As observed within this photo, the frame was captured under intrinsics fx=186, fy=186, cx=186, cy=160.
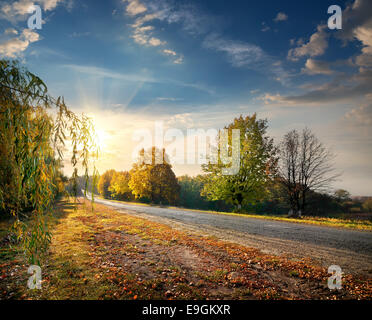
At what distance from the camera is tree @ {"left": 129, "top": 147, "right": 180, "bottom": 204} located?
35.6 m

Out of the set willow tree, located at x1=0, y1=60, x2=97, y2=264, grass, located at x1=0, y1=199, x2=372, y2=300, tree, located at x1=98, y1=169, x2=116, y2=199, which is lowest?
tree, located at x1=98, y1=169, x2=116, y2=199

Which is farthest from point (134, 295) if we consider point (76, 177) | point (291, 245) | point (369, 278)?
point (291, 245)

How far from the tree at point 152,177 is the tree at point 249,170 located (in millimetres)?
16249

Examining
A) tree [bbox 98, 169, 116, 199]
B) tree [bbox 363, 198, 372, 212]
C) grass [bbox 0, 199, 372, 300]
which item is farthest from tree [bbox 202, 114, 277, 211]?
tree [bbox 98, 169, 116, 199]

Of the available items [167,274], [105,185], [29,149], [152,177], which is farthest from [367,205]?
[105,185]

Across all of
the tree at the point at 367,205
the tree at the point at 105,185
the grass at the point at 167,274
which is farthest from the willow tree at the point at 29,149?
the tree at the point at 105,185

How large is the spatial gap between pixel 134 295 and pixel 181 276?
4.25 ft

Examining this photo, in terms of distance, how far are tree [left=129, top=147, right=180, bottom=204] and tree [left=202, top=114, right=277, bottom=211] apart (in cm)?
1625

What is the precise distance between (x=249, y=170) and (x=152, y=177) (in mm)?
20814

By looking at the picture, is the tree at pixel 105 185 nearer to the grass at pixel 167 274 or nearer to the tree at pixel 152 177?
the tree at pixel 152 177

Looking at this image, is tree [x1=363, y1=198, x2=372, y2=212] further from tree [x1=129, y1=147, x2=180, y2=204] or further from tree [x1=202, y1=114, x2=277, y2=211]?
tree [x1=129, y1=147, x2=180, y2=204]

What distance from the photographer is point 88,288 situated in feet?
14.1

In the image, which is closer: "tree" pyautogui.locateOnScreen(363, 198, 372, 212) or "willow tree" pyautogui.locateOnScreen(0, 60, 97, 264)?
"willow tree" pyautogui.locateOnScreen(0, 60, 97, 264)
